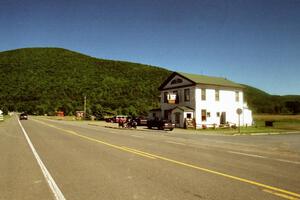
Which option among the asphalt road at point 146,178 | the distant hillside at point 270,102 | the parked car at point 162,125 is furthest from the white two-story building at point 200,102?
the distant hillside at point 270,102

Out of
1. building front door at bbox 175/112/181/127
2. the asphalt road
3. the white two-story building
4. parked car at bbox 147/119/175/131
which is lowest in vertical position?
the asphalt road

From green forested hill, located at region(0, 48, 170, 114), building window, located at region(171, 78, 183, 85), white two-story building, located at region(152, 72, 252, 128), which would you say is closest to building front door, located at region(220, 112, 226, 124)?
white two-story building, located at region(152, 72, 252, 128)

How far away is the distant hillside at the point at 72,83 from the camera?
378ft

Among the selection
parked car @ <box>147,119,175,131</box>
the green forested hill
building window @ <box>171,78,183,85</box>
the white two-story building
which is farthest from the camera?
the green forested hill

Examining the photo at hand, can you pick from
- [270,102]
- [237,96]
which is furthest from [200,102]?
[270,102]

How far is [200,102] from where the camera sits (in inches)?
1667

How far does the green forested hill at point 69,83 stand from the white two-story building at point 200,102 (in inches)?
2224

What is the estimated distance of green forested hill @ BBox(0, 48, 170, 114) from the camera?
11494 cm

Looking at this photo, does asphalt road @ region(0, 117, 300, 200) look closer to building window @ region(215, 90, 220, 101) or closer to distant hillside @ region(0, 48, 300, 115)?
building window @ region(215, 90, 220, 101)

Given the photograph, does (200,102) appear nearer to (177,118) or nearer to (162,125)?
(177,118)

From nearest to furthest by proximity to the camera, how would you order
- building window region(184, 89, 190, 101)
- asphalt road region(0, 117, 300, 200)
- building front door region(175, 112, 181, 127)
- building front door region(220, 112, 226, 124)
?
asphalt road region(0, 117, 300, 200) < building front door region(175, 112, 181, 127) < building window region(184, 89, 190, 101) < building front door region(220, 112, 226, 124)

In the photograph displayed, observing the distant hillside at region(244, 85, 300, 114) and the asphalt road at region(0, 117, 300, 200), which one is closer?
the asphalt road at region(0, 117, 300, 200)

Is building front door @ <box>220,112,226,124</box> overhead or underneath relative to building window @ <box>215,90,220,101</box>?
underneath

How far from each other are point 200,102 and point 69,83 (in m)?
94.9
